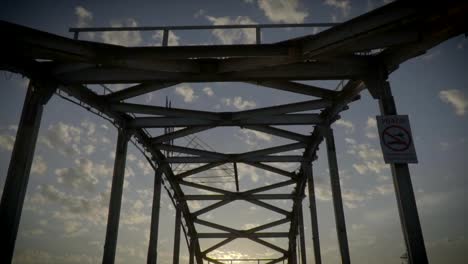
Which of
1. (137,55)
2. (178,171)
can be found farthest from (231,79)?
(178,171)

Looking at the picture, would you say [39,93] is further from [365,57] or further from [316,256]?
[316,256]

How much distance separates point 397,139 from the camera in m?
10.7

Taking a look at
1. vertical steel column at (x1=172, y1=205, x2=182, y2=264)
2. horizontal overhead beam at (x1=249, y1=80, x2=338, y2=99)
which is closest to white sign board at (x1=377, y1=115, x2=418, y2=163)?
horizontal overhead beam at (x1=249, y1=80, x2=338, y2=99)

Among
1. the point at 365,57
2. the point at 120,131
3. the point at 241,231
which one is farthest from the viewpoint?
the point at 241,231

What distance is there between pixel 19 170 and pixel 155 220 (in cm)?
1074

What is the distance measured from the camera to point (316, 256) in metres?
21.1

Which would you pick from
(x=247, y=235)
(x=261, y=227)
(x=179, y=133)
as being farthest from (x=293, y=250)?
(x=179, y=133)

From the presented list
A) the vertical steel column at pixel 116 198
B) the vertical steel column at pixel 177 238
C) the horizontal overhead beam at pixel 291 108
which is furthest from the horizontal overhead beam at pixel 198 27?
the vertical steel column at pixel 177 238

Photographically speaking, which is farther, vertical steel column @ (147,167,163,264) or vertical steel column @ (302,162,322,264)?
vertical steel column @ (302,162,322,264)

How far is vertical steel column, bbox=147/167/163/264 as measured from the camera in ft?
66.8

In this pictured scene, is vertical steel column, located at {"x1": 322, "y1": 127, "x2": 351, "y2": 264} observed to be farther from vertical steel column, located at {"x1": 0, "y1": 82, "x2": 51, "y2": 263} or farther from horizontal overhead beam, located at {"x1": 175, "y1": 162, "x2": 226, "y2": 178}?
vertical steel column, located at {"x1": 0, "y1": 82, "x2": 51, "y2": 263}

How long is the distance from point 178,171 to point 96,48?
17.4 meters

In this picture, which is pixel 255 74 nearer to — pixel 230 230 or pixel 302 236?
pixel 302 236

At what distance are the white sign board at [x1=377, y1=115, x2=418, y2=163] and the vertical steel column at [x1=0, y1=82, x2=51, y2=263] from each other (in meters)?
12.0
